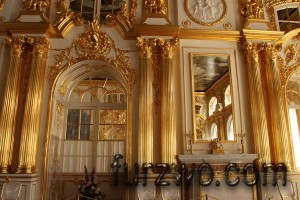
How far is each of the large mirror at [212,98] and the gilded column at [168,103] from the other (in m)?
0.52

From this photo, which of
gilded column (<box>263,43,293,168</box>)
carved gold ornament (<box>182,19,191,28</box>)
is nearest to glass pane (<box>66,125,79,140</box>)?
carved gold ornament (<box>182,19,191,28</box>)

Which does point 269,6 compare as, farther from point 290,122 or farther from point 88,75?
point 88,75

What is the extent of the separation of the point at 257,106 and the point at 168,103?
2.13 m

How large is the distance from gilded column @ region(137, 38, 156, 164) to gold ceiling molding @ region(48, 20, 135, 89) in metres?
0.38

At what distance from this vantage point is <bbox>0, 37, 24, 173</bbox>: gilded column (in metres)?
6.14

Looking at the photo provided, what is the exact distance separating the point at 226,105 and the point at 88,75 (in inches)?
143

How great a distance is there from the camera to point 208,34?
712 centimetres

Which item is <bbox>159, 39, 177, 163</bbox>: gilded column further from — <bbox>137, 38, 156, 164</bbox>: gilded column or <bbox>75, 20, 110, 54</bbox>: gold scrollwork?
<bbox>75, 20, 110, 54</bbox>: gold scrollwork

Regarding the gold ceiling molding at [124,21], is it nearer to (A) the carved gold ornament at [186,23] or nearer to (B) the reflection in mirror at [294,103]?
(A) the carved gold ornament at [186,23]

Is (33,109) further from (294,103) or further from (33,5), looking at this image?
(294,103)

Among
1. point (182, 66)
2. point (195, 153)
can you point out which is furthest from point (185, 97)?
point (195, 153)

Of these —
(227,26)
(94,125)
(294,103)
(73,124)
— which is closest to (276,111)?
(294,103)

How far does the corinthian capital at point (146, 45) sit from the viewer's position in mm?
6824

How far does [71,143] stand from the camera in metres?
7.34
